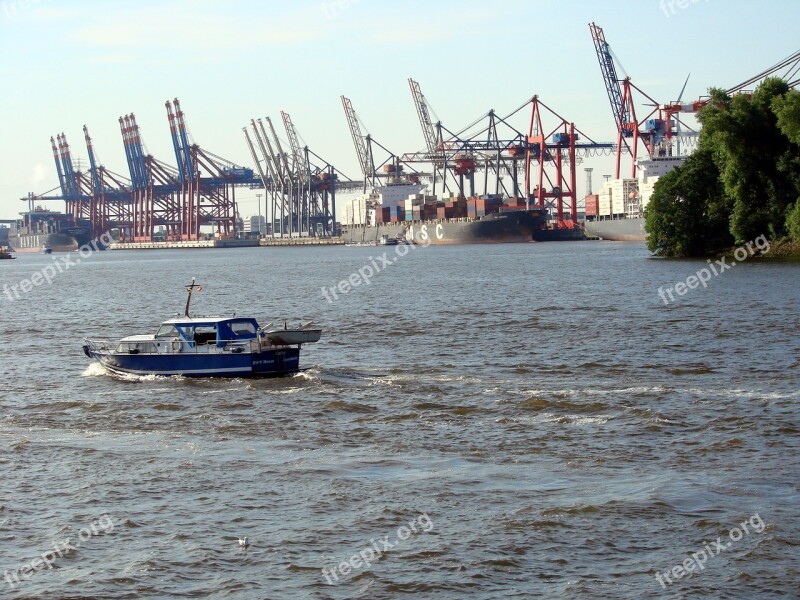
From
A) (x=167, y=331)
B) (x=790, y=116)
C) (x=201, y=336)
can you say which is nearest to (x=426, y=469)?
(x=201, y=336)

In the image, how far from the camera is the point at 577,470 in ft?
76.4

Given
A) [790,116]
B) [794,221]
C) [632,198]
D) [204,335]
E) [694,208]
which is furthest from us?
[632,198]

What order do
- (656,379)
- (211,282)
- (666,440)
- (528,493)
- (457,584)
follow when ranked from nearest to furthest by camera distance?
(457,584) < (528,493) < (666,440) < (656,379) < (211,282)

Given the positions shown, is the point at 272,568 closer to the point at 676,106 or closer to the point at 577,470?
the point at 577,470

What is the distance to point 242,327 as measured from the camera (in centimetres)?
3803

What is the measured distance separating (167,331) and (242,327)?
267 cm

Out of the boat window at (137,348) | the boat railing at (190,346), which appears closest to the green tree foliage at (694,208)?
the boat railing at (190,346)

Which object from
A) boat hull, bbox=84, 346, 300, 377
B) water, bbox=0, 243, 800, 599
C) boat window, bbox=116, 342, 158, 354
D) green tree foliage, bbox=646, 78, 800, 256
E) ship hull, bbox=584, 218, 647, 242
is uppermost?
green tree foliage, bbox=646, 78, 800, 256

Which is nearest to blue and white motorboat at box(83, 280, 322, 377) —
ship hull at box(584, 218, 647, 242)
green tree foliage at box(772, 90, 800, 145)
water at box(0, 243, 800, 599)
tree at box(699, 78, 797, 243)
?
water at box(0, 243, 800, 599)

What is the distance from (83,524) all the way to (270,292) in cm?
6719

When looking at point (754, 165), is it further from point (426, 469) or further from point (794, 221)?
point (426, 469)

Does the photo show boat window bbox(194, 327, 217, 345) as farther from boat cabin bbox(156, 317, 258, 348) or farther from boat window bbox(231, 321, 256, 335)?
boat window bbox(231, 321, 256, 335)

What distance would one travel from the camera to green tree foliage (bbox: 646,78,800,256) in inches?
3654

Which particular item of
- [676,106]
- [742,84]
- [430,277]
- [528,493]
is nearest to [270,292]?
[430,277]
